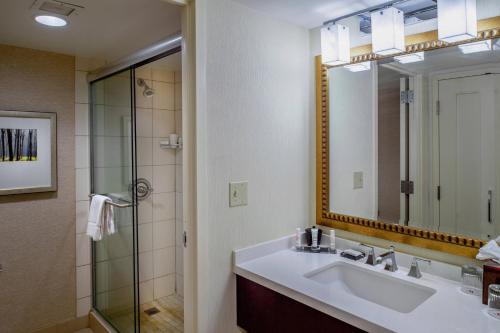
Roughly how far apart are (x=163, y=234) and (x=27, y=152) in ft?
3.90

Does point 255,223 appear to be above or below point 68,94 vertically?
below

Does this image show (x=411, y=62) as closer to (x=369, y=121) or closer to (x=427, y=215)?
(x=369, y=121)

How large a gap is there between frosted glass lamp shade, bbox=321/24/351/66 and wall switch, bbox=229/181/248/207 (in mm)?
772

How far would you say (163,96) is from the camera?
2.82 meters

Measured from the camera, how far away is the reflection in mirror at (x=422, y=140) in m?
1.32

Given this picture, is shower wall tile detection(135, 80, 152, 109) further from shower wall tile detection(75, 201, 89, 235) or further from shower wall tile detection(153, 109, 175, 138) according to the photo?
shower wall tile detection(75, 201, 89, 235)

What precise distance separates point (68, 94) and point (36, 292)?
143 cm

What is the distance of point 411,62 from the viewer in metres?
1.52

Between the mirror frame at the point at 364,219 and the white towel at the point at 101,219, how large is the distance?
1424 millimetres

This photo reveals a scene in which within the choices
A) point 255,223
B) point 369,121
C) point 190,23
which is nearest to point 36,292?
point 255,223

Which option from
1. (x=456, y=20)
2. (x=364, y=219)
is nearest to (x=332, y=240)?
(x=364, y=219)

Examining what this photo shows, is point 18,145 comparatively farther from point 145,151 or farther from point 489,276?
point 489,276

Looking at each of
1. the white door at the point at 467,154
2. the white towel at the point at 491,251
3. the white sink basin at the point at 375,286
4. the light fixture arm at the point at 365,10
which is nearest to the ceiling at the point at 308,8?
the light fixture arm at the point at 365,10

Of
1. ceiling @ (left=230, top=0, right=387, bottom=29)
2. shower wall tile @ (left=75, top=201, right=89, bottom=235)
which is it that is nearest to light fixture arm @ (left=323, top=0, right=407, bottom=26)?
ceiling @ (left=230, top=0, right=387, bottom=29)
